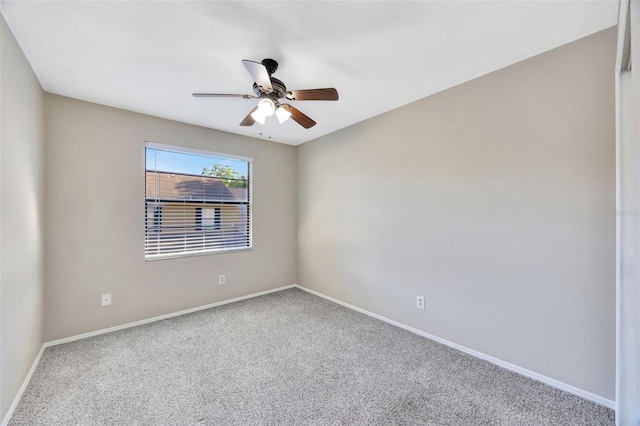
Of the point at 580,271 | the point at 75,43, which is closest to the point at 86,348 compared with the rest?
the point at 75,43

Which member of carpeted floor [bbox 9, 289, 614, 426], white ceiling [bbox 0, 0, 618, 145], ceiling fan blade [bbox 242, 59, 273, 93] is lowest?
carpeted floor [bbox 9, 289, 614, 426]

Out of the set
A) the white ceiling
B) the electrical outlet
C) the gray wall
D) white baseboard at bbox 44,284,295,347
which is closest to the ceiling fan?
the white ceiling

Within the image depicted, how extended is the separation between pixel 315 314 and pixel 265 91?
2.53m

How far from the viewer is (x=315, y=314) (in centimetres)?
327

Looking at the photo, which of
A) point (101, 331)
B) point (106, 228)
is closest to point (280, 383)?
point (101, 331)

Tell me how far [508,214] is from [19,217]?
11.8 ft

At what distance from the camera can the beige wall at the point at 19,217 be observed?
160 cm

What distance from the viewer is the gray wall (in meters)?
1.77

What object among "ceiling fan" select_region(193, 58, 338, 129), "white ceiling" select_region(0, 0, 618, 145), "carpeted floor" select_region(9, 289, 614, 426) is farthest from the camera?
"ceiling fan" select_region(193, 58, 338, 129)

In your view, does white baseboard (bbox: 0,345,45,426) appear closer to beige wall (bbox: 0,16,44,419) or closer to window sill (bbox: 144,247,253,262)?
beige wall (bbox: 0,16,44,419)

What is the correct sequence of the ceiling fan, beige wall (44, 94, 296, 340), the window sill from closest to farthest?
the ceiling fan < beige wall (44, 94, 296, 340) < the window sill

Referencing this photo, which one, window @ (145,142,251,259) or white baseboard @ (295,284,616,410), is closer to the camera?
white baseboard @ (295,284,616,410)

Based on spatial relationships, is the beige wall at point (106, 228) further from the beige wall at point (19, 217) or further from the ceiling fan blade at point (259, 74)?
the ceiling fan blade at point (259, 74)

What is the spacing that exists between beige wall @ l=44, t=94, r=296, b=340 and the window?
10 centimetres
